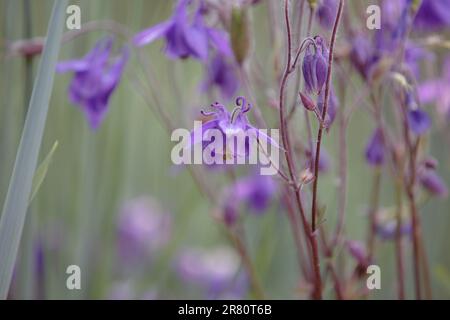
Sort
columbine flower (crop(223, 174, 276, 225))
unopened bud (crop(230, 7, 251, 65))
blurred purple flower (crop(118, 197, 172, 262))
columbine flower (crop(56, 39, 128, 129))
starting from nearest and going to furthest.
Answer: unopened bud (crop(230, 7, 251, 65))
columbine flower (crop(56, 39, 128, 129))
columbine flower (crop(223, 174, 276, 225))
blurred purple flower (crop(118, 197, 172, 262))

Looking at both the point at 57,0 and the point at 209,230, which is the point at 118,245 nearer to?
the point at 209,230

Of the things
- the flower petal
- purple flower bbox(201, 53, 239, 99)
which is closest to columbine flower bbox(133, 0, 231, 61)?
the flower petal

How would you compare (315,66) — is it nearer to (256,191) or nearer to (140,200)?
(256,191)

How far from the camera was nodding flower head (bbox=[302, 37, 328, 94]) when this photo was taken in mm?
908

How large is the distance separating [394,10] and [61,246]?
955 millimetres

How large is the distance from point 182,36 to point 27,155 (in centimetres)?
32

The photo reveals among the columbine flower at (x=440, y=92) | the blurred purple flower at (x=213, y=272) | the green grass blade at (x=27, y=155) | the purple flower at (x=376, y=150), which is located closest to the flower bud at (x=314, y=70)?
the green grass blade at (x=27, y=155)

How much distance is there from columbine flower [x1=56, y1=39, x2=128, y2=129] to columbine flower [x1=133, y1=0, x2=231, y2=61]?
76 mm

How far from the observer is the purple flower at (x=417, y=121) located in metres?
1.18

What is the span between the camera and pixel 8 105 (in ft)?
4.22

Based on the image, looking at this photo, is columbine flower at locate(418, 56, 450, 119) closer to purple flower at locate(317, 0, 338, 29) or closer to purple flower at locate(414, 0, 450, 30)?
purple flower at locate(414, 0, 450, 30)

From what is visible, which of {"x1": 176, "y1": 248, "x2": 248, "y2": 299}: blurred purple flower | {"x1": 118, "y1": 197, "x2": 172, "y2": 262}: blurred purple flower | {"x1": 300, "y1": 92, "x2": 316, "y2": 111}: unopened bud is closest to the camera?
{"x1": 300, "y1": 92, "x2": 316, "y2": 111}: unopened bud

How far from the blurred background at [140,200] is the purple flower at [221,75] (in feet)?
0.12

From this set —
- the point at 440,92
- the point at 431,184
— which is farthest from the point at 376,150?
the point at 440,92
